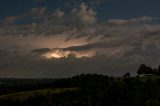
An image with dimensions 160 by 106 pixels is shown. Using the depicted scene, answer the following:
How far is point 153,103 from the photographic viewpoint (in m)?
169

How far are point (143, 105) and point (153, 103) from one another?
2593cm

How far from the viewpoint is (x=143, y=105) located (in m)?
194

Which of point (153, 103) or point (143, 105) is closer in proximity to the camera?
point (153, 103)
